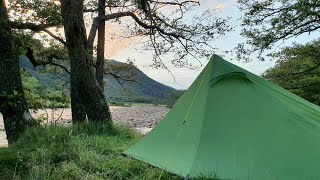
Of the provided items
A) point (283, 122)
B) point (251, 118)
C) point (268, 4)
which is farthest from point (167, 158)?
point (268, 4)

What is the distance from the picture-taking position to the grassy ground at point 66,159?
5.02 m

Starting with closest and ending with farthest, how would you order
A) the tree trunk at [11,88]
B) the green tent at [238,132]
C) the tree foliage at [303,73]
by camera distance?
the green tent at [238,132]
the tree trunk at [11,88]
the tree foliage at [303,73]

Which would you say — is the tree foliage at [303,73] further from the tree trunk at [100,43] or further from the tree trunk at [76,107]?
the tree trunk at [76,107]

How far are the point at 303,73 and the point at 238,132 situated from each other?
1020 centimetres

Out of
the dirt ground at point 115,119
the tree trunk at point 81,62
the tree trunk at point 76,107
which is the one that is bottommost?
the dirt ground at point 115,119

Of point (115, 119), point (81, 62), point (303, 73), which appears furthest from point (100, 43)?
point (115, 119)

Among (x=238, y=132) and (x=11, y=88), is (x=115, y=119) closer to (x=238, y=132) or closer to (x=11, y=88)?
(x=11, y=88)

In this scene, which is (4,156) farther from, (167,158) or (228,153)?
(228,153)

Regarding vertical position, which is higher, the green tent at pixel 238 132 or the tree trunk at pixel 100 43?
the tree trunk at pixel 100 43

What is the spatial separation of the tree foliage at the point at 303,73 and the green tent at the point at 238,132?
933 centimetres

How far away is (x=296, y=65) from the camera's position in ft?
52.2

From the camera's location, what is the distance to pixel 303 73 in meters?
14.4

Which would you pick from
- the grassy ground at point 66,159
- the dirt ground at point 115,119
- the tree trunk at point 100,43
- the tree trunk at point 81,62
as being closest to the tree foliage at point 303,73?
the dirt ground at point 115,119

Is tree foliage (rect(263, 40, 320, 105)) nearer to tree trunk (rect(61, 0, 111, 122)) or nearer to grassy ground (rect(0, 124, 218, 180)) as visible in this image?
tree trunk (rect(61, 0, 111, 122))
